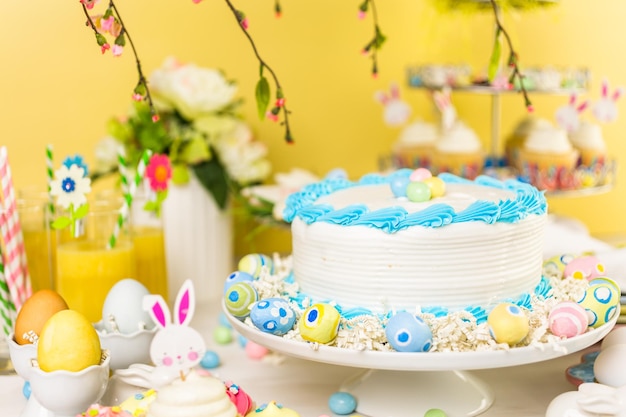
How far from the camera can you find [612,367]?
113 centimetres

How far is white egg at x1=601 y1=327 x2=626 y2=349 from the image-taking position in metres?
1.17

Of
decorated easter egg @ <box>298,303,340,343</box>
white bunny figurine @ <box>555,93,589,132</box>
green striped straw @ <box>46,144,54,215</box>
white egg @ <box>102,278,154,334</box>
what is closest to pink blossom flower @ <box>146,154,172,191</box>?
green striped straw @ <box>46,144,54,215</box>

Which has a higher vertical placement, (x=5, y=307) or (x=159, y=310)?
(x=159, y=310)

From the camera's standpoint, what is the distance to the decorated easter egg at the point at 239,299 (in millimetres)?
1146

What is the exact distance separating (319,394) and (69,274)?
1.54ft

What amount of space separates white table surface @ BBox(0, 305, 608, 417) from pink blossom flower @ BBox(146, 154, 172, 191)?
1.01 ft

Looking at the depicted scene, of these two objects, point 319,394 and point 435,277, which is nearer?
point 435,277

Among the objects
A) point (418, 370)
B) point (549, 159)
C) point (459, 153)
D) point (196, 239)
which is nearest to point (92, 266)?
point (196, 239)

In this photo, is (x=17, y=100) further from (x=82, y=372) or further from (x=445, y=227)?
(x=445, y=227)

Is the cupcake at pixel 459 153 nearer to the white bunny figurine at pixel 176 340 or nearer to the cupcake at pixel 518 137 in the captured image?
the cupcake at pixel 518 137

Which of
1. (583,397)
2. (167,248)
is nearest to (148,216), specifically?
(167,248)

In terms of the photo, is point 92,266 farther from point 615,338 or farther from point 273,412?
point 615,338

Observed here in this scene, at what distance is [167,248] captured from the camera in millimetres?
1745

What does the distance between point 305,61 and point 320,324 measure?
1.11 metres
